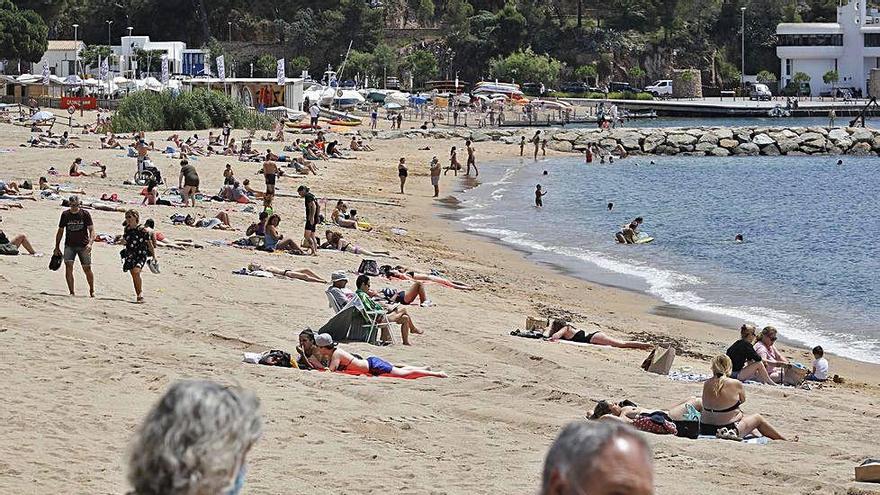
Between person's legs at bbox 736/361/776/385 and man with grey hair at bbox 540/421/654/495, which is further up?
man with grey hair at bbox 540/421/654/495

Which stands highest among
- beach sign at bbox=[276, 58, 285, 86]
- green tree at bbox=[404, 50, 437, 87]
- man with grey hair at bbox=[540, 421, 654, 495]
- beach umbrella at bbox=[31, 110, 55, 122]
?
green tree at bbox=[404, 50, 437, 87]

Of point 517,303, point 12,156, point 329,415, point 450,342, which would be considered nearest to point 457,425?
point 329,415

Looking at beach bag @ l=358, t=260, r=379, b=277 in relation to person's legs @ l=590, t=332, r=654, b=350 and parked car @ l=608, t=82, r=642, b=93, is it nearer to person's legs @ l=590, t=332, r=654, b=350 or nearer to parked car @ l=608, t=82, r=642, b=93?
person's legs @ l=590, t=332, r=654, b=350

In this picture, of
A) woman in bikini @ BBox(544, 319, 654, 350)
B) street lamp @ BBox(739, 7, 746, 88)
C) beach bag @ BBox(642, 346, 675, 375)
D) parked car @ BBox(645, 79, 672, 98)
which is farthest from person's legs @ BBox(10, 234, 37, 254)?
street lamp @ BBox(739, 7, 746, 88)

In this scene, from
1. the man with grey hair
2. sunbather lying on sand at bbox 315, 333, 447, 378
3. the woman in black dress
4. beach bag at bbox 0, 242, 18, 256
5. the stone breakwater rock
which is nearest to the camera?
the man with grey hair

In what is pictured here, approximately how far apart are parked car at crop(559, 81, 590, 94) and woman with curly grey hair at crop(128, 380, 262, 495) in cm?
10194

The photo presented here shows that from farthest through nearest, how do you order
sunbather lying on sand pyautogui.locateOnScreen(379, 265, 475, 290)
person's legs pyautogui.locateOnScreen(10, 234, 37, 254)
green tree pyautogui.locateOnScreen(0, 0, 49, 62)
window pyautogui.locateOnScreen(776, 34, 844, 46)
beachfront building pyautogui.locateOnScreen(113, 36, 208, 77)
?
window pyautogui.locateOnScreen(776, 34, 844, 46), beachfront building pyautogui.locateOnScreen(113, 36, 208, 77), green tree pyautogui.locateOnScreen(0, 0, 49, 62), sunbather lying on sand pyautogui.locateOnScreen(379, 265, 475, 290), person's legs pyautogui.locateOnScreen(10, 234, 37, 254)

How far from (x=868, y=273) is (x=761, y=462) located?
16.1 m

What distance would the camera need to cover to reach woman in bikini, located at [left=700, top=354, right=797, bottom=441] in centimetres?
1049

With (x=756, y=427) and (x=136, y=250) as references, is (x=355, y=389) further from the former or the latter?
(x=136, y=250)

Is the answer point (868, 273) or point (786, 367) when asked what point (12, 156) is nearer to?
point (868, 273)

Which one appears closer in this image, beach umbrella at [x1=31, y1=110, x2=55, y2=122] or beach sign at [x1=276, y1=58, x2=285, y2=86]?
beach umbrella at [x1=31, y1=110, x2=55, y2=122]

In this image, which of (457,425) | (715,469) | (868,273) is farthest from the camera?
(868,273)

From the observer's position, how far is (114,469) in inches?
314
